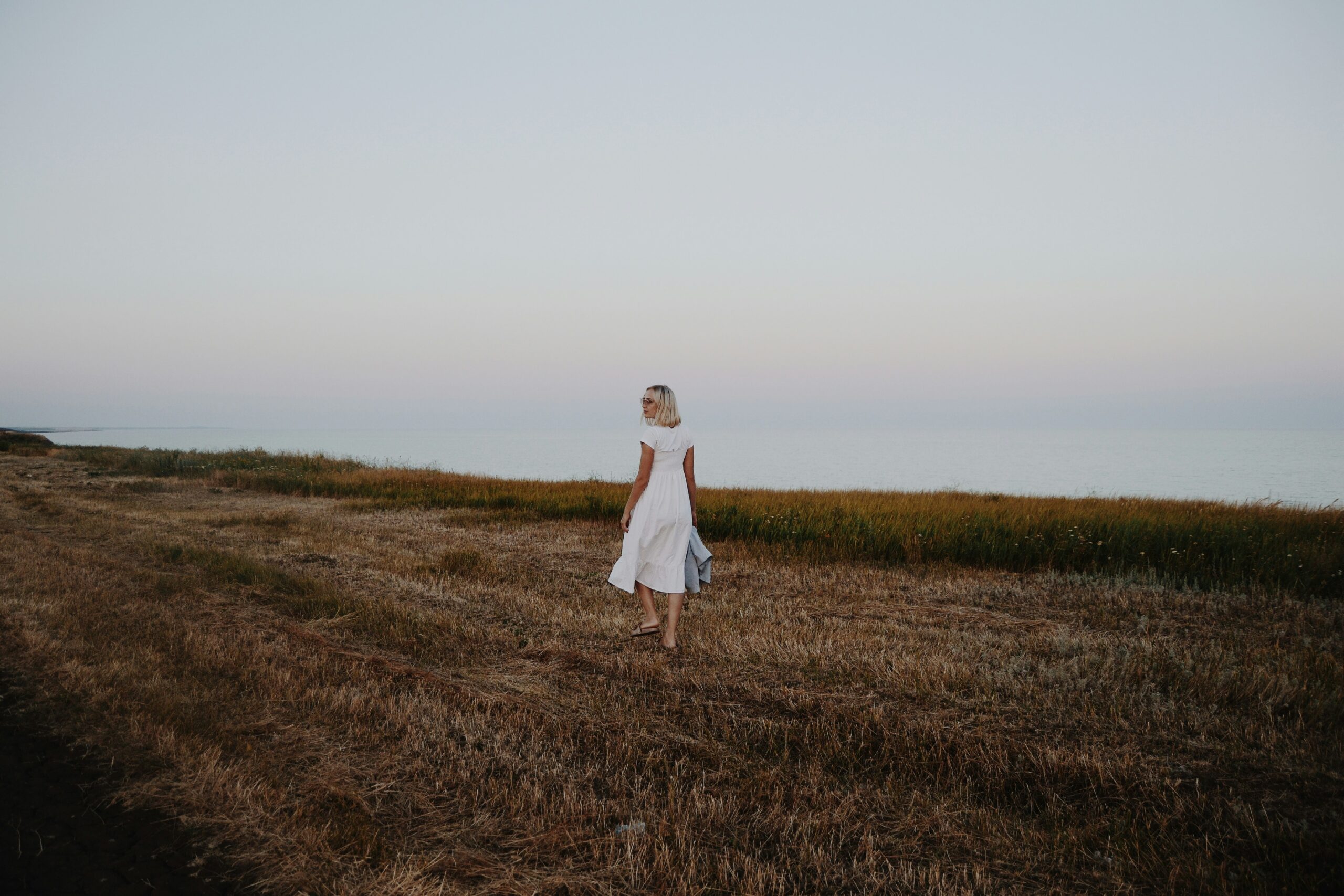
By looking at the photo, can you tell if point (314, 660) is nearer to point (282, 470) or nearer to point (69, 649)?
point (69, 649)

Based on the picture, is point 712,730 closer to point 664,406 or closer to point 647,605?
point 647,605

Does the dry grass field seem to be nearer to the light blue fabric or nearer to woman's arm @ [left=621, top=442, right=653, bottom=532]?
the light blue fabric

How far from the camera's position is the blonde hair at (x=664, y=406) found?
19.9 ft

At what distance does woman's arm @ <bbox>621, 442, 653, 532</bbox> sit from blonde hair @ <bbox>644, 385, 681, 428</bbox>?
26cm

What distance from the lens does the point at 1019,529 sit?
11.1 metres

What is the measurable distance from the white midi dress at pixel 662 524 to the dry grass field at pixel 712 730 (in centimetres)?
62

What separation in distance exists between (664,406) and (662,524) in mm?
1022

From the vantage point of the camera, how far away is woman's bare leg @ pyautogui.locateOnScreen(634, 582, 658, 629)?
20.4 ft

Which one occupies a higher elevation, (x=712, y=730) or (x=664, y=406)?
(x=664, y=406)

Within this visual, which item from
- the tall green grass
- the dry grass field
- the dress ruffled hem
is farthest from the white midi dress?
the tall green grass

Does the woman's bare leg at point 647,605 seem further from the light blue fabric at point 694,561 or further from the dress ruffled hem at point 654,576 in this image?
the light blue fabric at point 694,561

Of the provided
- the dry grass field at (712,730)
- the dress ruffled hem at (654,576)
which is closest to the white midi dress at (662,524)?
the dress ruffled hem at (654,576)

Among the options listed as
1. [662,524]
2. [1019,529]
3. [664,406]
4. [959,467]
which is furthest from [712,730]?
[959,467]

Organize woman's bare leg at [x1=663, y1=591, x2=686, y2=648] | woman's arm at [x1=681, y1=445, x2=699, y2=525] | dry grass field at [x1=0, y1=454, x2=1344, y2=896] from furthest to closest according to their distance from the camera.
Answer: woman's arm at [x1=681, y1=445, x2=699, y2=525] < woman's bare leg at [x1=663, y1=591, x2=686, y2=648] < dry grass field at [x1=0, y1=454, x2=1344, y2=896]
